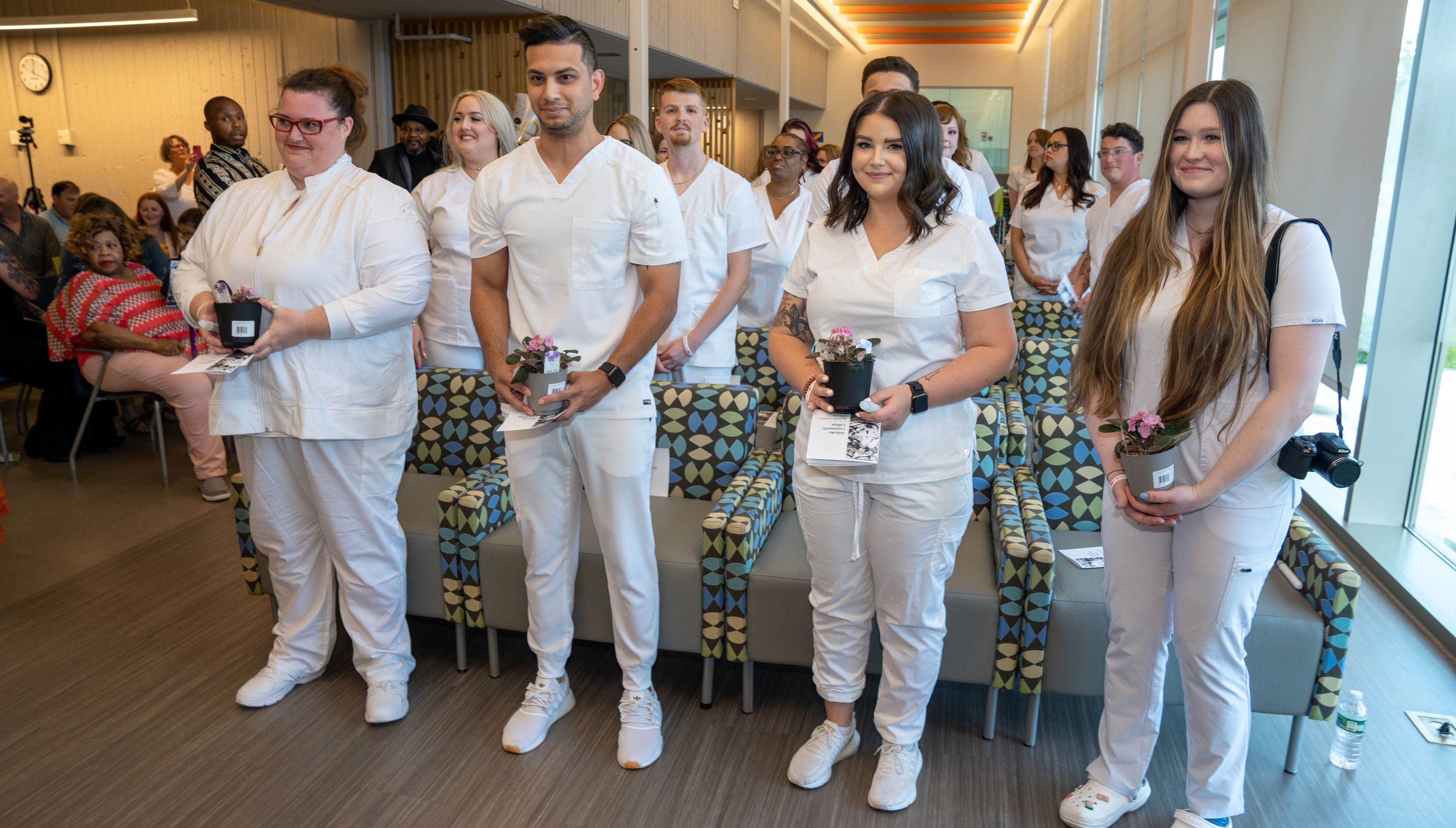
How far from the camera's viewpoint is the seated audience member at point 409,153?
514 cm

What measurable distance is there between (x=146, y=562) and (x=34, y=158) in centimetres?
859

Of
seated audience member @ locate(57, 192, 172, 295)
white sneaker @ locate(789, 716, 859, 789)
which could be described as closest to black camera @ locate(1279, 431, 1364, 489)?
white sneaker @ locate(789, 716, 859, 789)

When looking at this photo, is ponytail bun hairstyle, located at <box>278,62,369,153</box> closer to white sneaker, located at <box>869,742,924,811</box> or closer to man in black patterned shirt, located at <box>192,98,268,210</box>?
man in black patterned shirt, located at <box>192,98,268,210</box>

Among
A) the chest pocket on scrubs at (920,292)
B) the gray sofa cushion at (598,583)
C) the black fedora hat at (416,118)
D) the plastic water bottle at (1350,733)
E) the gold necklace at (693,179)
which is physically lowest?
the plastic water bottle at (1350,733)

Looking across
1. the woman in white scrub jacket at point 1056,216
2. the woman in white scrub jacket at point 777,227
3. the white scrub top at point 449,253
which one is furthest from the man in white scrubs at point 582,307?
the woman in white scrub jacket at point 1056,216

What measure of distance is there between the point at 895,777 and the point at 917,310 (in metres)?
1.23

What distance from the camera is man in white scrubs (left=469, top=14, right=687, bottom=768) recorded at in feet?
8.10

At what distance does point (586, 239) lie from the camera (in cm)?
249

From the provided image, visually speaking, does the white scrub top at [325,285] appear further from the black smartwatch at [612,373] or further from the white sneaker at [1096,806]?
the white sneaker at [1096,806]

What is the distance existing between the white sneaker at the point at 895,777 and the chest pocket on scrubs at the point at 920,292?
1154 mm

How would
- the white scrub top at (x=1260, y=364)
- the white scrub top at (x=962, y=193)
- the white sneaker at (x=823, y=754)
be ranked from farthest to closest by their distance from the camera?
1. the white scrub top at (x=962, y=193)
2. the white sneaker at (x=823, y=754)
3. the white scrub top at (x=1260, y=364)

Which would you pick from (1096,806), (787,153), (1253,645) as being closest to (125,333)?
(787,153)

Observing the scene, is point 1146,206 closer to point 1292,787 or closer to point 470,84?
point 1292,787

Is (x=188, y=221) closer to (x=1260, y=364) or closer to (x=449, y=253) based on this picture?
(x=449, y=253)
